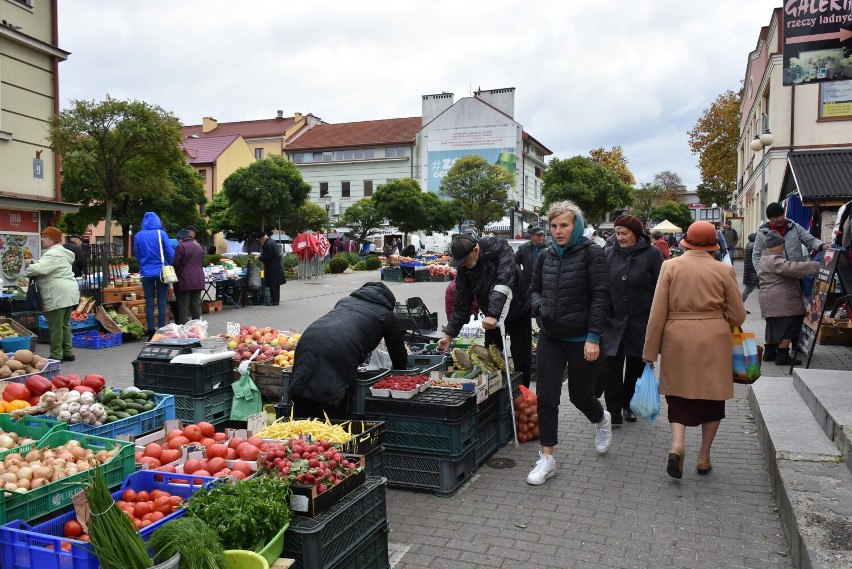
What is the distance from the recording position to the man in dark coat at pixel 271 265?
57.2ft

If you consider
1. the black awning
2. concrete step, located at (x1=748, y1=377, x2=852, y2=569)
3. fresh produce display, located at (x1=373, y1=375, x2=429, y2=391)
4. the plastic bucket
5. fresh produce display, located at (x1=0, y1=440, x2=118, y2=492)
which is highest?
the black awning

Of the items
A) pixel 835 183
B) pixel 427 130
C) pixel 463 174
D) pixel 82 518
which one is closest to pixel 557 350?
pixel 82 518

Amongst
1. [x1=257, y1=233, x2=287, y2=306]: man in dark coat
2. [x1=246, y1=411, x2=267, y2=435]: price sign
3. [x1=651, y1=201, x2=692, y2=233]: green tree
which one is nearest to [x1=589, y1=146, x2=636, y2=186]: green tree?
[x1=651, y1=201, x2=692, y2=233]: green tree

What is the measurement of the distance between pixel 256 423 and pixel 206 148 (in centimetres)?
5941

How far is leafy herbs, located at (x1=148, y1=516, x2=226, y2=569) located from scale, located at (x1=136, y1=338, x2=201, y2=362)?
3.58m

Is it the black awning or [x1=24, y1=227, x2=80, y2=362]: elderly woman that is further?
the black awning

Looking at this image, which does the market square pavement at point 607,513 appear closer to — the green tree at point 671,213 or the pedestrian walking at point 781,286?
the pedestrian walking at point 781,286

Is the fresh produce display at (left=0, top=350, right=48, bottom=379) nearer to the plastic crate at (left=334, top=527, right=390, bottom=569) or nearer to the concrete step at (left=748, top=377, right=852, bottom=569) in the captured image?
the plastic crate at (left=334, top=527, right=390, bottom=569)

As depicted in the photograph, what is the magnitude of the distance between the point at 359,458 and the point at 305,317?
12143 millimetres

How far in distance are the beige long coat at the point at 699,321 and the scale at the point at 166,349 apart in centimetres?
426

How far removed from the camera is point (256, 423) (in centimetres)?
467

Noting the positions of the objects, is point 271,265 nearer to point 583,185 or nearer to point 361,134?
point 583,185

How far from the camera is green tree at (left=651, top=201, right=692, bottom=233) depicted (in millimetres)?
92231

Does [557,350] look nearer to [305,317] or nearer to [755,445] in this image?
[755,445]
